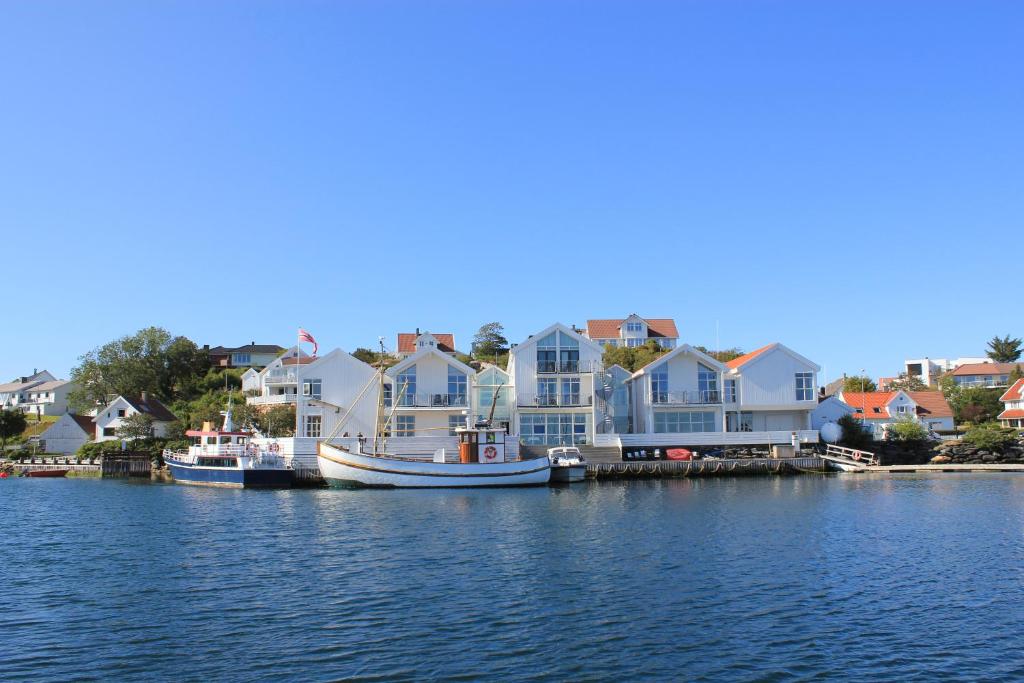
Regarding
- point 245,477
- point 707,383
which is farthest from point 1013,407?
point 245,477

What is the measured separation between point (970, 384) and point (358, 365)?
100 m

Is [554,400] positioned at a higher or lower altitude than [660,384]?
lower

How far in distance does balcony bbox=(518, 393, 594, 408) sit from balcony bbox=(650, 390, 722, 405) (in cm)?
536

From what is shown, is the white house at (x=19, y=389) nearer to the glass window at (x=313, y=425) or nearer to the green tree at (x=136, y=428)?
the green tree at (x=136, y=428)

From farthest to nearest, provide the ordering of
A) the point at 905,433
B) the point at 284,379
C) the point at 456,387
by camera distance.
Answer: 1. the point at 284,379
2. the point at 905,433
3. the point at 456,387

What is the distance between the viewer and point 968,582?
2091cm

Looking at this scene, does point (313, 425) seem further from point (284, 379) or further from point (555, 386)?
point (284, 379)

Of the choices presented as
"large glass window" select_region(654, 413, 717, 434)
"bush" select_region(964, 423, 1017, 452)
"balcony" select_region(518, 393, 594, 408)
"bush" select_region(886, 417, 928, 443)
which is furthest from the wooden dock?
"bush" select_region(964, 423, 1017, 452)

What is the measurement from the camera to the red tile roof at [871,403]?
81.5 m

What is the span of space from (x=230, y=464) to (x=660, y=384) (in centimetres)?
2992

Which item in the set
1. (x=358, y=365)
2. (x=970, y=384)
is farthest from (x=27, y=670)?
(x=970, y=384)

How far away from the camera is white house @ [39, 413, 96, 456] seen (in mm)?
79562

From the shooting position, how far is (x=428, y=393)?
185ft

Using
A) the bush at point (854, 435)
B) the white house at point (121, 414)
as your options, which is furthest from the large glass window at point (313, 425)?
the bush at point (854, 435)
